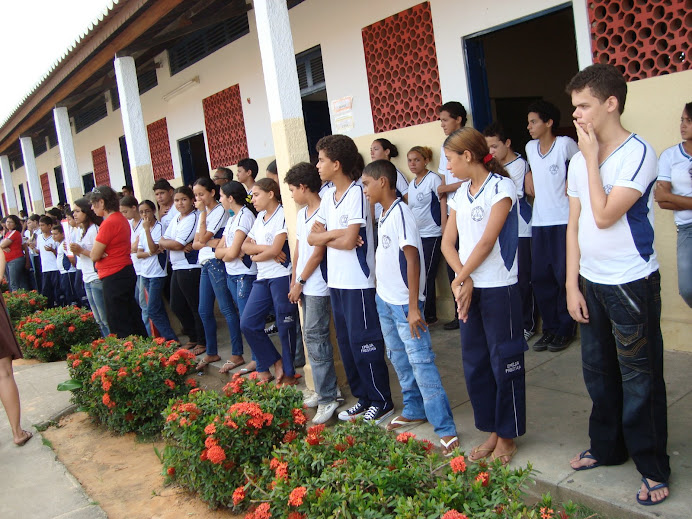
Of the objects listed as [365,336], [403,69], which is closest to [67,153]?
[403,69]

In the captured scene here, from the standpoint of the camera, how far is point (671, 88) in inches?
161

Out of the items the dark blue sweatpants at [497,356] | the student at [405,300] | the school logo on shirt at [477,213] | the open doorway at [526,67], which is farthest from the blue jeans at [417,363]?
the open doorway at [526,67]

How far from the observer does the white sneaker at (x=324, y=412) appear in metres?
4.22

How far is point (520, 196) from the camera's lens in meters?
5.02

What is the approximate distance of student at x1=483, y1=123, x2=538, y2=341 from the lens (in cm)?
499

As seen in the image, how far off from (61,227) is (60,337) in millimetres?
2733

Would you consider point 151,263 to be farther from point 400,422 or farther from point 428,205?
point 400,422

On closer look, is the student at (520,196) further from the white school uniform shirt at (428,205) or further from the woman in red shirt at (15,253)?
the woman in red shirt at (15,253)

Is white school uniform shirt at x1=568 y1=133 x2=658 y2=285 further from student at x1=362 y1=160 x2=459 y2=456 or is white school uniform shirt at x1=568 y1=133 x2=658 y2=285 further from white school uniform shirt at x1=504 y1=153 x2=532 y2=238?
white school uniform shirt at x1=504 y1=153 x2=532 y2=238

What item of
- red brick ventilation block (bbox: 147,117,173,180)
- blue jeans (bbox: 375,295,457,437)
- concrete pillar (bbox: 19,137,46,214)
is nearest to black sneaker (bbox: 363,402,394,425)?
blue jeans (bbox: 375,295,457,437)

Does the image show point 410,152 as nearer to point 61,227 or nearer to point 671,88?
point 671,88

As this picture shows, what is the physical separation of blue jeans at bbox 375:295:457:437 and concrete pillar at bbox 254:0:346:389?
1.21 m

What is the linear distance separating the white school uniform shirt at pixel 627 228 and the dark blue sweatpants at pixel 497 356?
52cm

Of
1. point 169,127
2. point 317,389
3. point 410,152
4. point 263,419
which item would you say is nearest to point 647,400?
point 263,419
